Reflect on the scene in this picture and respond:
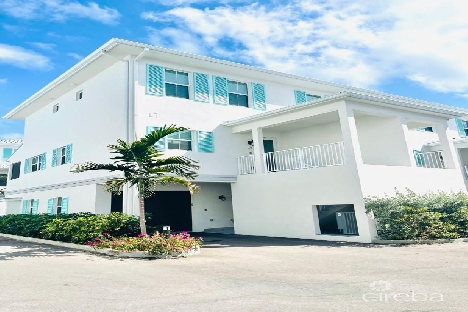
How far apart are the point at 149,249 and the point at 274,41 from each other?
8413 mm

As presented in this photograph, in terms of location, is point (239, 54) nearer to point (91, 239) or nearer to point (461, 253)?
point (91, 239)

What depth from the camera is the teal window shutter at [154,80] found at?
14273 mm

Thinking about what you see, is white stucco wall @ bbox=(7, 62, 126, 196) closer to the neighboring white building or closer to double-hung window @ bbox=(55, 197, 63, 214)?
the neighboring white building

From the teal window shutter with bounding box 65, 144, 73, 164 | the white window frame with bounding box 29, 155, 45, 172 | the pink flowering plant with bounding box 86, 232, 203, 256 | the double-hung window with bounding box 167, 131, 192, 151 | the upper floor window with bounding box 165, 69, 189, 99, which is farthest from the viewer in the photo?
the white window frame with bounding box 29, 155, 45, 172

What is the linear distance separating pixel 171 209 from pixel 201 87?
21.5ft

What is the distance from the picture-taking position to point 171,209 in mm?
16344

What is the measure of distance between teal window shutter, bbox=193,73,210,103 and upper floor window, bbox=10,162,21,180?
15.9 m

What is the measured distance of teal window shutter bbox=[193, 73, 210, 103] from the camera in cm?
1555

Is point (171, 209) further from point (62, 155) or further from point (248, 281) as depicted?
point (248, 281)

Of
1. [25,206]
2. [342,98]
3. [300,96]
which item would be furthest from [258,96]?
[25,206]

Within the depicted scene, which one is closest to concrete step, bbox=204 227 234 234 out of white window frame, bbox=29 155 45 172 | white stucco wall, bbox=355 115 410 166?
white stucco wall, bbox=355 115 410 166

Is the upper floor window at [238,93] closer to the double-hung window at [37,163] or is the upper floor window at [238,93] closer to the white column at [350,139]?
the white column at [350,139]

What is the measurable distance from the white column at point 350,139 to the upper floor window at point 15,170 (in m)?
22.5

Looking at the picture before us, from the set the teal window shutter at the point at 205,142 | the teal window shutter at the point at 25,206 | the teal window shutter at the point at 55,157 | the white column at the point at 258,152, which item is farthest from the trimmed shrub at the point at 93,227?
the teal window shutter at the point at 25,206
